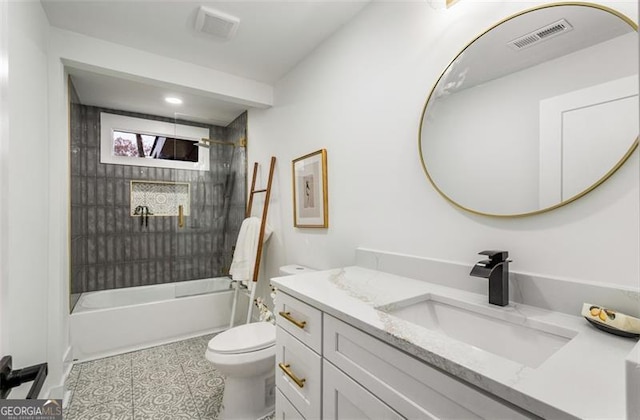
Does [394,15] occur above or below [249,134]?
above

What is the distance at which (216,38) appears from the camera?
6.57 ft

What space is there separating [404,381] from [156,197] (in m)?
3.77

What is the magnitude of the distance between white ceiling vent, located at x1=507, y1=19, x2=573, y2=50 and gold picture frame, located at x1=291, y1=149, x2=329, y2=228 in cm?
→ 117

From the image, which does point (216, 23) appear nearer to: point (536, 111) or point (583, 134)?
point (536, 111)

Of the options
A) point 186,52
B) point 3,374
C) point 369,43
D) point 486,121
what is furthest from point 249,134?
point 3,374

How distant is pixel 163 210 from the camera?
3.67 meters

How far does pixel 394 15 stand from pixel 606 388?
168cm

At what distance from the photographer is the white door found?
817 mm

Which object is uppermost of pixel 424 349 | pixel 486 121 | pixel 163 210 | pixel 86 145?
pixel 86 145

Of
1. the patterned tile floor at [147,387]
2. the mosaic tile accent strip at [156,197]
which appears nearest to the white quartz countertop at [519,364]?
the patterned tile floor at [147,387]

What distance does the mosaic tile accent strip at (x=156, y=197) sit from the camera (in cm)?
354

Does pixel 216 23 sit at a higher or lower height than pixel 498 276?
higher

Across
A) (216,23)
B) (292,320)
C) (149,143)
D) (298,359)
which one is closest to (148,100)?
(149,143)

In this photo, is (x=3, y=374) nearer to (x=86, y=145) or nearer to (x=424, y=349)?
(x=424, y=349)
